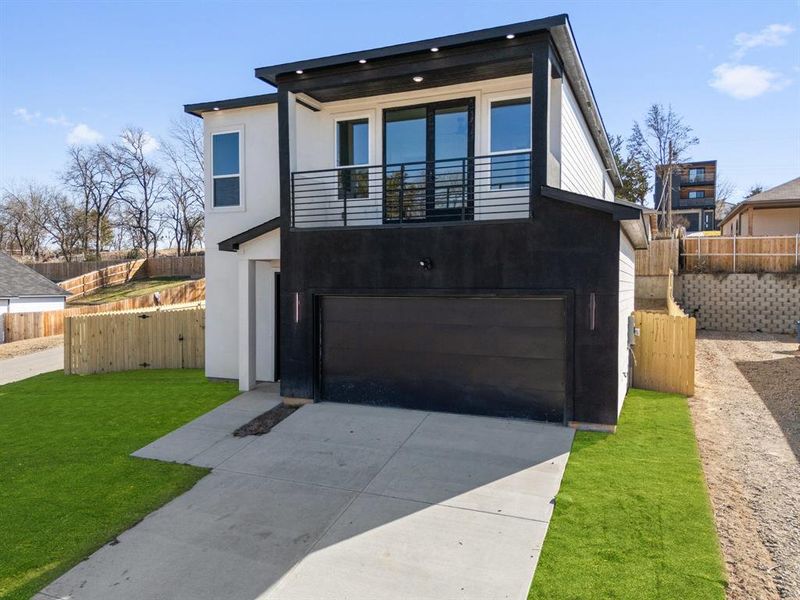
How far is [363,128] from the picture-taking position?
977 centimetres

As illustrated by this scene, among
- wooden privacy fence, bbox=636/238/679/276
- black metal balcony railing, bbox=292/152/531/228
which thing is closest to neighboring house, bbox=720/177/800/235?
wooden privacy fence, bbox=636/238/679/276

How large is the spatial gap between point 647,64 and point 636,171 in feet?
79.5

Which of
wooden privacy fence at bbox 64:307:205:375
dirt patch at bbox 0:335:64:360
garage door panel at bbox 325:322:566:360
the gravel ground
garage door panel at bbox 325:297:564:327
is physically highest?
garage door panel at bbox 325:297:564:327

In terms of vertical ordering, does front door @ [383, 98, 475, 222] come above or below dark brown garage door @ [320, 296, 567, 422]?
above

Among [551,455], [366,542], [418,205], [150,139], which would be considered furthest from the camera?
[150,139]

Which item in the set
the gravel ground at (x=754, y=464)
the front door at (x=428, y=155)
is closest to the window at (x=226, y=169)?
the front door at (x=428, y=155)

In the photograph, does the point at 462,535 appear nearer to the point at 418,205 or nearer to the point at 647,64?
the point at 418,205

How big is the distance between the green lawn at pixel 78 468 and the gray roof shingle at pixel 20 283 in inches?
708

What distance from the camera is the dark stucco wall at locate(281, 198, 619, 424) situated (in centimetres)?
704

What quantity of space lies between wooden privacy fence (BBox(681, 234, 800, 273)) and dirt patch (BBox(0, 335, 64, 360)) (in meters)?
26.4

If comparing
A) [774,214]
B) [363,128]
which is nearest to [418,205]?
[363,128]

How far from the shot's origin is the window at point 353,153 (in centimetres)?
967

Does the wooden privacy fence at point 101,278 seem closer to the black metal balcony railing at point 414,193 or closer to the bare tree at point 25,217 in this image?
the bare tree at point 25,217

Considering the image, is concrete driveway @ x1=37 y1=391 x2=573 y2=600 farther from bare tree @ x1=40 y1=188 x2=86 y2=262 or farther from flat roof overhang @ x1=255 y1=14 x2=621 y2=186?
bare tree @ x1=40 y1=188 x2=86 y2=262
